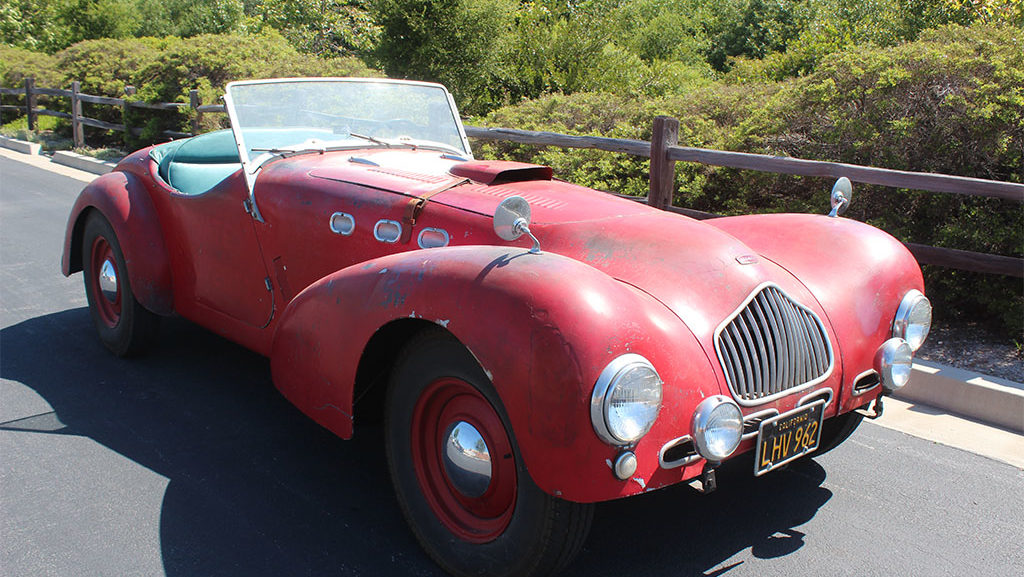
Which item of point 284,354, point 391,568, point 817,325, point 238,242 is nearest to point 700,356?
point 817,325

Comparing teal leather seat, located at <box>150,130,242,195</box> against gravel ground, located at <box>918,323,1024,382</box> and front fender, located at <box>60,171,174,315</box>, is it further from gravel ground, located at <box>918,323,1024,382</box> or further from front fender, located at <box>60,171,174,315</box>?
gravel ground, located at <box>918,323,1024,382</box>

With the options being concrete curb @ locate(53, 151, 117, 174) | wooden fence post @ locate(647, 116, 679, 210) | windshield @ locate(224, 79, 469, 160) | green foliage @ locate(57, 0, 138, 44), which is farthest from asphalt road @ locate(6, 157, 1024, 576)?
green foliage @ locate(57, 0, 138, 44)

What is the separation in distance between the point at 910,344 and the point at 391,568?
2013mm

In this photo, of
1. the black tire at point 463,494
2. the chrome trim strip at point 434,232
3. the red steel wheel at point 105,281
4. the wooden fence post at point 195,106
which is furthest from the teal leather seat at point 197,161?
the wooden fence post at point 195,106

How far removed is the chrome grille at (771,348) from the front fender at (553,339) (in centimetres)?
13

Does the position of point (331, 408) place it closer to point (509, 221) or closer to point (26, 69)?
point (509, 221)

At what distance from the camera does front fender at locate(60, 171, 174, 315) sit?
Answer: 4102mm

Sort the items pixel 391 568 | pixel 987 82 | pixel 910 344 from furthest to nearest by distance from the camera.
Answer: pixel 987 82, pixel 910 344, pixel 391 568

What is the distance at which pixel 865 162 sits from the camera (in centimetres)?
619

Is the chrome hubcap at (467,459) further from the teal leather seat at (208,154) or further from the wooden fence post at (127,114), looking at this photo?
the wooden fence post at (127,114)

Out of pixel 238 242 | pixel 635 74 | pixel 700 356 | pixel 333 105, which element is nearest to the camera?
pixel 700 356

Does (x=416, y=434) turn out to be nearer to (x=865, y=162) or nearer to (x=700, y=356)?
(x=700, y=356)

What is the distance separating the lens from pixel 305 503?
303cm

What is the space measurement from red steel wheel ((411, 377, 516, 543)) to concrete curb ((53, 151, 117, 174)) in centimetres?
1099
